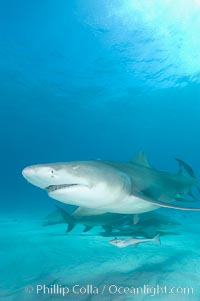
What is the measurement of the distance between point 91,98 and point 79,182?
39240 millimetres

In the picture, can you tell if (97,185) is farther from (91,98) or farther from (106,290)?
(91,98)

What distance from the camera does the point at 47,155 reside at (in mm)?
100125

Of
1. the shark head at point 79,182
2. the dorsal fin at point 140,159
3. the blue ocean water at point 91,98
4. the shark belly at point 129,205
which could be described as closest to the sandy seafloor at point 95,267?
the blue ocean water at point 91,98

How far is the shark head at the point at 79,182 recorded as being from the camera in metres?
3.24

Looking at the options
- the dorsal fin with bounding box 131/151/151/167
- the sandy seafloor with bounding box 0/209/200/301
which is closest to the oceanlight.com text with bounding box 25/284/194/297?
the sandy seafloor with bounding box 0/209/200/301

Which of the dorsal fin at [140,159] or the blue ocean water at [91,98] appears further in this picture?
the dorsal fin at [140,159]

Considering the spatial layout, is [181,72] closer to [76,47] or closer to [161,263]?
[76,47]

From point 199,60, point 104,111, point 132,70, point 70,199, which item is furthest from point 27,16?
point 104,111

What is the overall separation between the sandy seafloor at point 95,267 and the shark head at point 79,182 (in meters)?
1.33

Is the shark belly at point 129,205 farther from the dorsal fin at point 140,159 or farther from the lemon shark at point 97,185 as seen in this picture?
the dorsal fin at point 140,159

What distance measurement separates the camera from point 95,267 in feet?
16.6

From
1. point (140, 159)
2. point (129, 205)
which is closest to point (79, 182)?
point (129, 205)

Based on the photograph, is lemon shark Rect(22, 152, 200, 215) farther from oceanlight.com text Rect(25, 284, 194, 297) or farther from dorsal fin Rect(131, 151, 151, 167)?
oceanlight.com text Rect(25, 284, 194, 297)

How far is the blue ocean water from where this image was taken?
486cm
